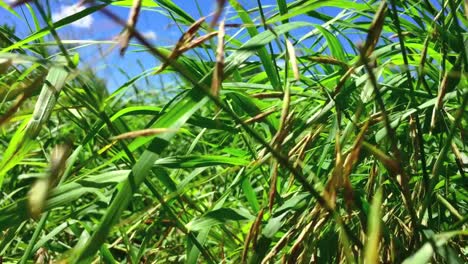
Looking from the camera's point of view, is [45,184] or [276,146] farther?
[276,146]

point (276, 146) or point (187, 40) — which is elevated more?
point (187, 40)

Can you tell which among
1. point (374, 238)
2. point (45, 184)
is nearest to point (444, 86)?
point (374, 238)

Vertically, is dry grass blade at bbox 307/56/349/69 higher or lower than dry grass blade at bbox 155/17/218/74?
lower

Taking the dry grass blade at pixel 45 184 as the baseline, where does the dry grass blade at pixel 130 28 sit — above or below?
above

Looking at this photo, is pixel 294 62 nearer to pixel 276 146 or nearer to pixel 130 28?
pixel 276 146

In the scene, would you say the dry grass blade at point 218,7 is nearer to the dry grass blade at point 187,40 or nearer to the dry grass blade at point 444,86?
the dry grass blade at point 187,40

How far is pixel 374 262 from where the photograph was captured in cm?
42

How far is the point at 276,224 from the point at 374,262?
0.39m

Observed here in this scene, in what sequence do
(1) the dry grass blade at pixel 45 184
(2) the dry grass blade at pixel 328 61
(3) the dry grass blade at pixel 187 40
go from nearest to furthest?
1. (1) the dry grass blade at pixel 45 184
2. (3) the dry grass blade at pixel 187 40
3. (2) the dry grass blade at pixel 328 61

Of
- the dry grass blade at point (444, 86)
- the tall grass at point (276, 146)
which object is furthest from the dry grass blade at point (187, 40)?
the dry grass blade at point (444, 86)

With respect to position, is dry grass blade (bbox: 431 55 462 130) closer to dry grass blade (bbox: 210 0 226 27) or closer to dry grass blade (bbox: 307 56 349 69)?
dry grass blade (bbox: 307 56 349 69)

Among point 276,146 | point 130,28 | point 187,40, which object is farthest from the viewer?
point 276,146

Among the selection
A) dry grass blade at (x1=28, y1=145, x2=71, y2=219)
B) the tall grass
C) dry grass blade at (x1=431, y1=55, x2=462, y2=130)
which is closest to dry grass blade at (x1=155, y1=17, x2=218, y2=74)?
the tall grass

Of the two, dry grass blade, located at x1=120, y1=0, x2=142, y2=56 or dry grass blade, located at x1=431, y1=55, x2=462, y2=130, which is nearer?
dry grass blade, located at x1=120, y1=0, x2=142, y2=56
